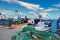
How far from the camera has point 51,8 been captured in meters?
1.42

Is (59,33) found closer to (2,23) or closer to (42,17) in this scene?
(42,17)

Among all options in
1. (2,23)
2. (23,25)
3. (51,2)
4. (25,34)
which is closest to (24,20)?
(23,25)

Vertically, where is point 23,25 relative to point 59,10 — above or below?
below

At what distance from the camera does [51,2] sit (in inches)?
56.0

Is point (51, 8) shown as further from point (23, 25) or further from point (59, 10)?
point (23, 25)

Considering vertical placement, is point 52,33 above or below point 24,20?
below

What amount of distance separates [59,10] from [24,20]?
0.43 m

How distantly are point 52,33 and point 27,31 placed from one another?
293 millimetres

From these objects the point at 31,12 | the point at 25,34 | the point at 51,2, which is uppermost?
the point at 51,2

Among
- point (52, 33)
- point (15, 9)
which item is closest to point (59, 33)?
point (52, 33)

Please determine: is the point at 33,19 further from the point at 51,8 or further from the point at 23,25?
the point at 51,8

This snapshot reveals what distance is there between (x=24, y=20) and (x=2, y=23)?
269 mm

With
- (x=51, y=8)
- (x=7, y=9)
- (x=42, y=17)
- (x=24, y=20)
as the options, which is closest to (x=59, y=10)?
(x=51, y=8)

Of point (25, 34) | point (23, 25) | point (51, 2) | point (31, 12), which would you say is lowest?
point (25, 34)
